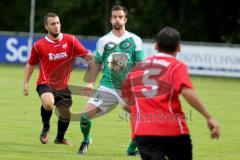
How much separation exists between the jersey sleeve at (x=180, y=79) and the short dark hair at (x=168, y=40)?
214 millimetres

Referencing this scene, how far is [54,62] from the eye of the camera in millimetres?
13086

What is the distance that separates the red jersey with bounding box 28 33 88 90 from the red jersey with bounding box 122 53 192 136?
5355 mm

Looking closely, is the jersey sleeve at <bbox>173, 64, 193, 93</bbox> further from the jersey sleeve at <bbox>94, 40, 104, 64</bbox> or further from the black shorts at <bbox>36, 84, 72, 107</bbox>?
the black shorts at <bbox>36, 84, 72, 107</bbox>

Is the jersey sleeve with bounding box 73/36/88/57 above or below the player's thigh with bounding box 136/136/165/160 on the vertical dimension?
below

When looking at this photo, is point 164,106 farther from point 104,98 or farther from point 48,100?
point 48,100

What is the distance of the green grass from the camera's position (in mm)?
12062

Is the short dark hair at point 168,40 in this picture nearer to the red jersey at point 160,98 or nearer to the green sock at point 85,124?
the red jersey at point 160,98

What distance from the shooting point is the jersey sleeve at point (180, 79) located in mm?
7441

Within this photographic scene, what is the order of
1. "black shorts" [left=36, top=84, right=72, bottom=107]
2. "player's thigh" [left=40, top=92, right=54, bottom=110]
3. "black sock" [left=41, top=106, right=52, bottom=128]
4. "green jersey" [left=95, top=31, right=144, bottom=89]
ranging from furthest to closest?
"black sock" [left=41, top=106, right=52, bottom=128] < "black shorts" [left=36, top=84, right=72, bottom=107] < "player's thigh" [left=40, top=92, right=54, bottom=110] < "green jersey" [left=95, top=31, right=144, bottom=89]

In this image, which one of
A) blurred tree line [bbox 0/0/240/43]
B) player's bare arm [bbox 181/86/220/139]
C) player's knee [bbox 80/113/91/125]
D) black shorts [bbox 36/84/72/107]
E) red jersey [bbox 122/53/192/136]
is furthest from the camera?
blurred tree line [bbox 0/0/240/43]

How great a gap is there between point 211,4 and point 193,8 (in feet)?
5.62

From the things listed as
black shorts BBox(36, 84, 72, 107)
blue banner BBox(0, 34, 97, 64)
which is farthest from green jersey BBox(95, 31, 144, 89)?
blue banner BBox(0, 34, 97, 64)

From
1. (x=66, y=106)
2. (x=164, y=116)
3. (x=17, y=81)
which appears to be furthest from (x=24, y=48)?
(x=164, y=116)

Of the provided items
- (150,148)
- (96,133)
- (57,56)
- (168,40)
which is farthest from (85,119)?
(168,40)
